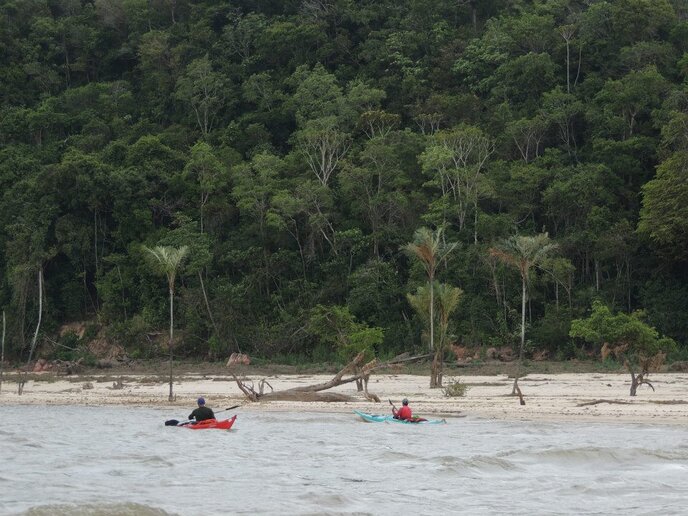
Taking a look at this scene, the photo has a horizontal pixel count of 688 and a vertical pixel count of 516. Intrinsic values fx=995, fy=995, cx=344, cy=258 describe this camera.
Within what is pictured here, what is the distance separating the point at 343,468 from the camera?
18.8 metres

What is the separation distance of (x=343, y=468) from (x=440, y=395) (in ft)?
40.4

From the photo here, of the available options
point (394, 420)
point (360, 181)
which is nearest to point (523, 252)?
point (360, 181)

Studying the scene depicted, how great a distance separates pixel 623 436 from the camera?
69.5 ft

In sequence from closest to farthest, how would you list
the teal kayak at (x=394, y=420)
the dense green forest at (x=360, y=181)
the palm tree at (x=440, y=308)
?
1. the teal kayak at (x=394, y=420)
2. the palm tree at (x=440, y=308)
3. the dense green forest at (x=360, y=181)

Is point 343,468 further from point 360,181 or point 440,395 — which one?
point 360,181

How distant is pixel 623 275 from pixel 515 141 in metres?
9.70

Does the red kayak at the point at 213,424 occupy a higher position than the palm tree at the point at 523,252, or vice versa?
the palm tree at the point at 523,252

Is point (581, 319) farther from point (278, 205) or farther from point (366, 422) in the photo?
point (366, 422)

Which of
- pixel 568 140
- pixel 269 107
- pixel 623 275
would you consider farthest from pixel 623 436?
pixel 269 107

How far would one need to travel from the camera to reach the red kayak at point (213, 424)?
80.6ft

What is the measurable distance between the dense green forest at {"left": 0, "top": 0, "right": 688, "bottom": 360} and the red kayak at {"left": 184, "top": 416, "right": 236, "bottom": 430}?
1429cm

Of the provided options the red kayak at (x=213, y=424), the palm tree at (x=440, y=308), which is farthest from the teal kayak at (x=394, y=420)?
the palm tree at (x=440, y=308)

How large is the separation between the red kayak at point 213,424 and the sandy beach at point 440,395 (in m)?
3.50

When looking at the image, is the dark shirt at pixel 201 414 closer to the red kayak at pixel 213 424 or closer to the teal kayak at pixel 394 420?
the red kayak at pixel 213 424
